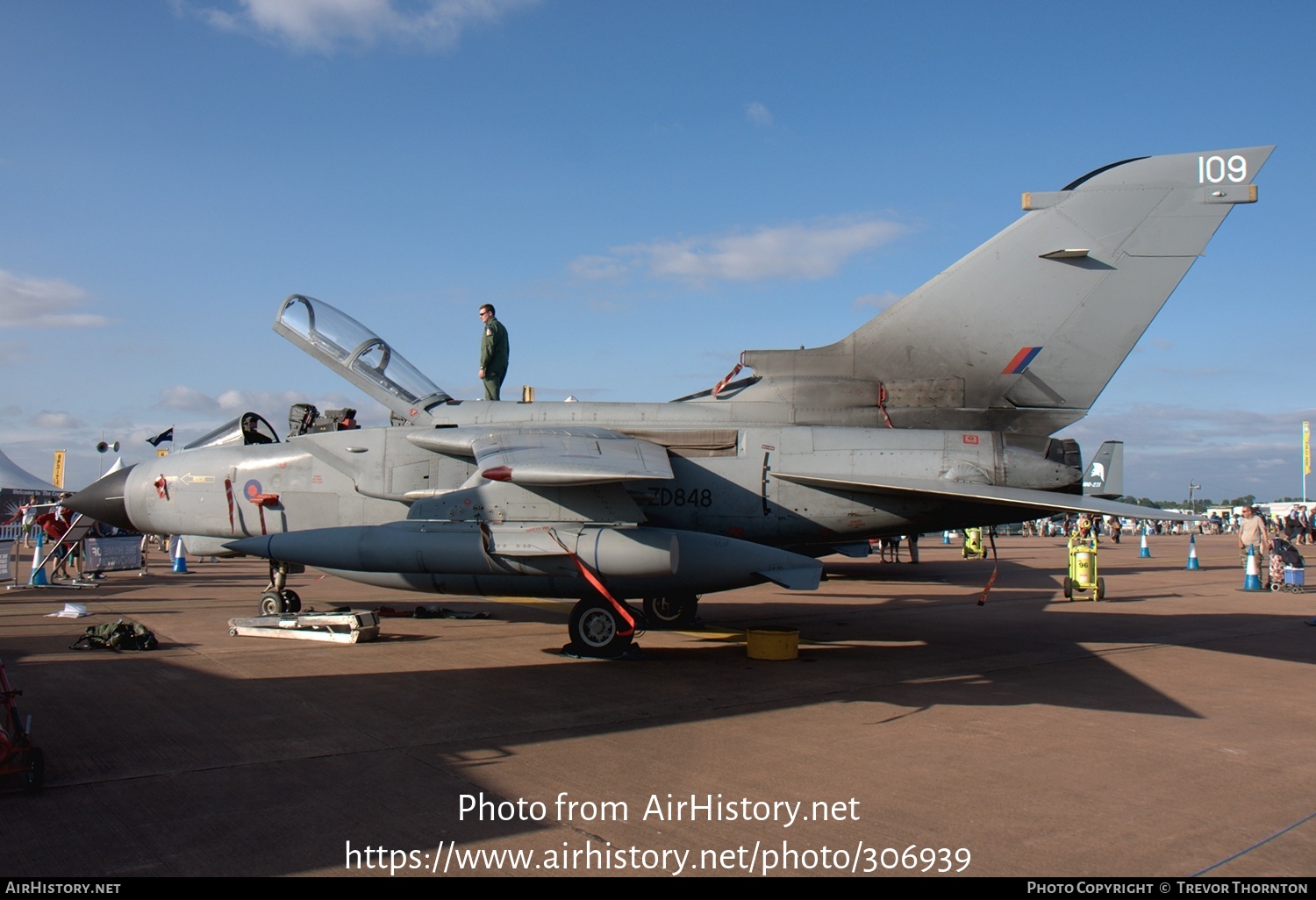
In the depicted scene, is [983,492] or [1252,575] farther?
[1252,575]

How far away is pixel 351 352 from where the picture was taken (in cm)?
1017

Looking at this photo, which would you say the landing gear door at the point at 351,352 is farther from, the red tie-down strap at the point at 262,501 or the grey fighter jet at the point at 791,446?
the red tie-down strap at the point at 262,501

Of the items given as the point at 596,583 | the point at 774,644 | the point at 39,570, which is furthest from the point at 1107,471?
the point at 39,570

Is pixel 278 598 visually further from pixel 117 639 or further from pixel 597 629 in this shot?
pixel 597 629

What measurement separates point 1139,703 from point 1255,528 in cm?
1456

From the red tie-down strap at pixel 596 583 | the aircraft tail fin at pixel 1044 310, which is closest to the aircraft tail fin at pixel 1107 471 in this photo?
the aircraft tail fin at pixel 1044 310

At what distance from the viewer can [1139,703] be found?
7.10 meters

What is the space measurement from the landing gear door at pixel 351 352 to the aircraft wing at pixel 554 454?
1159 millimetres

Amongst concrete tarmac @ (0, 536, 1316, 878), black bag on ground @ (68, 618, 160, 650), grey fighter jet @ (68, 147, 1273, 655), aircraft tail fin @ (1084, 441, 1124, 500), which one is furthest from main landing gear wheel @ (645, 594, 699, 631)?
aircraft tail fin @ (1084, 441, 1124, 500)

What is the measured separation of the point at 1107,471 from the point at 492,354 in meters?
26.0

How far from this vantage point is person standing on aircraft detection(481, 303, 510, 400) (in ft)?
34.3
